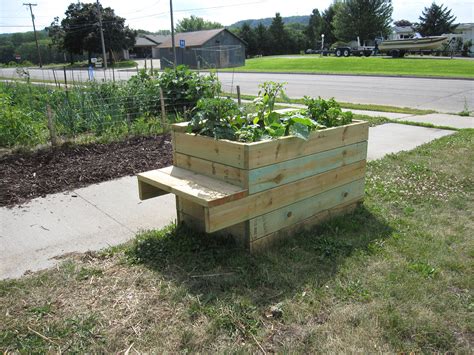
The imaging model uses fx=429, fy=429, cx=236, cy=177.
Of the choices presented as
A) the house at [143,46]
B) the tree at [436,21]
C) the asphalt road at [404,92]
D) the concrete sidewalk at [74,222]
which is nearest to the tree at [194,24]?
the house at [143,46]

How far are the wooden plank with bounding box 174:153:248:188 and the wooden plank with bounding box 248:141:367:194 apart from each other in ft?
0.28

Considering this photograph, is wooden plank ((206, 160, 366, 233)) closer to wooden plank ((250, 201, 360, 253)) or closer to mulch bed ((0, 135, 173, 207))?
wooden plank ((250, 201, 360, 253))

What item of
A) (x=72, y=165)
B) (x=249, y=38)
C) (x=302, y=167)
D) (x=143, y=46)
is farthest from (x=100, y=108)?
(x=143, y=46)

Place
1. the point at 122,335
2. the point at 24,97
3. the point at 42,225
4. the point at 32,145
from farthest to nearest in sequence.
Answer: the point at 24,97 → the point at 32,145 → the point at 42,225 → the point at 122,335

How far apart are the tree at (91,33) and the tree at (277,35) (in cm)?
2367

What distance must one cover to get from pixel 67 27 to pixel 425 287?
65.3 metres

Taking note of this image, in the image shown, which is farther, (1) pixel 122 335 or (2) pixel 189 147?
(2) pixel 189 147

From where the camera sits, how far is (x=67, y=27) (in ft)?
195

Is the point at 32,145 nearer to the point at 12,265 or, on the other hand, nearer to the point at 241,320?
the point at 12,265

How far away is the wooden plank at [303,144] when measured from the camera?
3.20m

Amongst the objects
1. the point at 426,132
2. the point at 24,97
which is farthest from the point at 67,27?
the point at 426,132

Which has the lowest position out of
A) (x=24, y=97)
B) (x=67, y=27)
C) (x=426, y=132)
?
(x=426, y=132)

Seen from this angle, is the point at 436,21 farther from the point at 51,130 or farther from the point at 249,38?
the point at 51,130

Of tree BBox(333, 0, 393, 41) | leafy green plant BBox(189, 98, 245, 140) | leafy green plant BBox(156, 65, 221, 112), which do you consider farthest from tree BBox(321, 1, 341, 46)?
leafy green plant BBox(189, 98, 245, 140)
